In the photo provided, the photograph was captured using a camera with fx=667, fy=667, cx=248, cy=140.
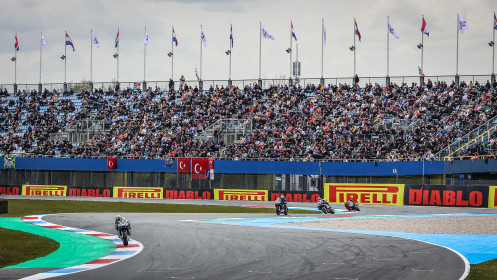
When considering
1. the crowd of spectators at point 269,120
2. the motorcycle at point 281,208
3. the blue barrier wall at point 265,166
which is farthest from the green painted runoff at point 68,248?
the crowd of spectators at point 269,120

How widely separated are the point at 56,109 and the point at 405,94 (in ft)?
119

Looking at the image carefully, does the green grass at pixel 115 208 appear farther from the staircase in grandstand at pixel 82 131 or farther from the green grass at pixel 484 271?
the green grass at pixel 484 271

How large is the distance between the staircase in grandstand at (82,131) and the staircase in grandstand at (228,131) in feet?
38.6

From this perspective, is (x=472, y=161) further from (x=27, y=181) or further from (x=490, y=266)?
(x=27, y=181)

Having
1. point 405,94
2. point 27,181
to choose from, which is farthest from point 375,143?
point 27,181

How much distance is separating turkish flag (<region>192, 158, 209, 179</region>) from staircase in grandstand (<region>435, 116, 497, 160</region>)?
18.2m

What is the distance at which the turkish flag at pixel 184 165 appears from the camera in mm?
54781

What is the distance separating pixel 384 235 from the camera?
2514 cm

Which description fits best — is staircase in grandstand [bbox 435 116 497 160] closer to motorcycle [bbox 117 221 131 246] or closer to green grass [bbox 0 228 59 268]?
motorcycle [bbox 117 221 131 246]

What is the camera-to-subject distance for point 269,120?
192 feet


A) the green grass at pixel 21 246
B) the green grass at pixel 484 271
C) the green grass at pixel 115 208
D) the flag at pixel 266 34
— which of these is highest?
the flag at pixel 266 34

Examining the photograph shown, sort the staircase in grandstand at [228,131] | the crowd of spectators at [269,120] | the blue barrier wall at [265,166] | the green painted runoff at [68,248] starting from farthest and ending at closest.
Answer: the staircase in grandstand at [228,131]
the crowd of spectators at [269,120]
the blue barrier wall at [265,166]
the green painted runoff at [68,248]

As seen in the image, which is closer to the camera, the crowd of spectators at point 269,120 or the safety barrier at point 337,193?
the safety barrier at point 337,193

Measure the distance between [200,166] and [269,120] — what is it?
8015 mm
